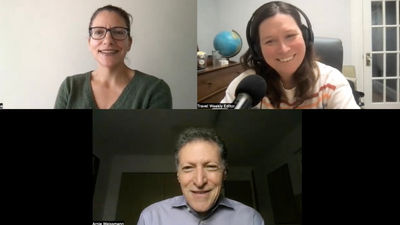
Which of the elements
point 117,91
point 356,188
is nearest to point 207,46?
point 117,91

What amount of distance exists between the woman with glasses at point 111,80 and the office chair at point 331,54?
619 mm

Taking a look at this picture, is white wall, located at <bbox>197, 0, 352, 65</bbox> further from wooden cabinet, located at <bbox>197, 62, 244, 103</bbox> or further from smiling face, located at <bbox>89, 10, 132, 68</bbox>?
smiling face, located at <bbox>89, 10, 132, 68</bbox>

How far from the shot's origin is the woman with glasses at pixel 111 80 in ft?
5.56

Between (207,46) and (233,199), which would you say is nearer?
(233,199)

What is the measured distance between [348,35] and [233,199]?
777 millimetres

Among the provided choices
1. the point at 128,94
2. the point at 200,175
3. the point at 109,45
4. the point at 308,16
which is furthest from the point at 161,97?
the point at 308,16

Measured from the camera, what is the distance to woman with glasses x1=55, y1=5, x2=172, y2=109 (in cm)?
170

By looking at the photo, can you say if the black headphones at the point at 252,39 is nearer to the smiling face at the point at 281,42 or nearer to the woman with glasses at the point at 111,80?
the smiling face at the point at 281,42

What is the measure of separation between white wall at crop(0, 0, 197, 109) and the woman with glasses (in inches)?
1.1

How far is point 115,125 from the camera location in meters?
1.47

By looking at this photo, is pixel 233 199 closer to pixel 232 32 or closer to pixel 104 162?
pixel 104 162

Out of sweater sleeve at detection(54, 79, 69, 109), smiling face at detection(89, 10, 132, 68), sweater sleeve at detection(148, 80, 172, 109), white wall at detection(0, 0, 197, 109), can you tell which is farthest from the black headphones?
sweater sleeve at detection(54, 79, 69, 109)
